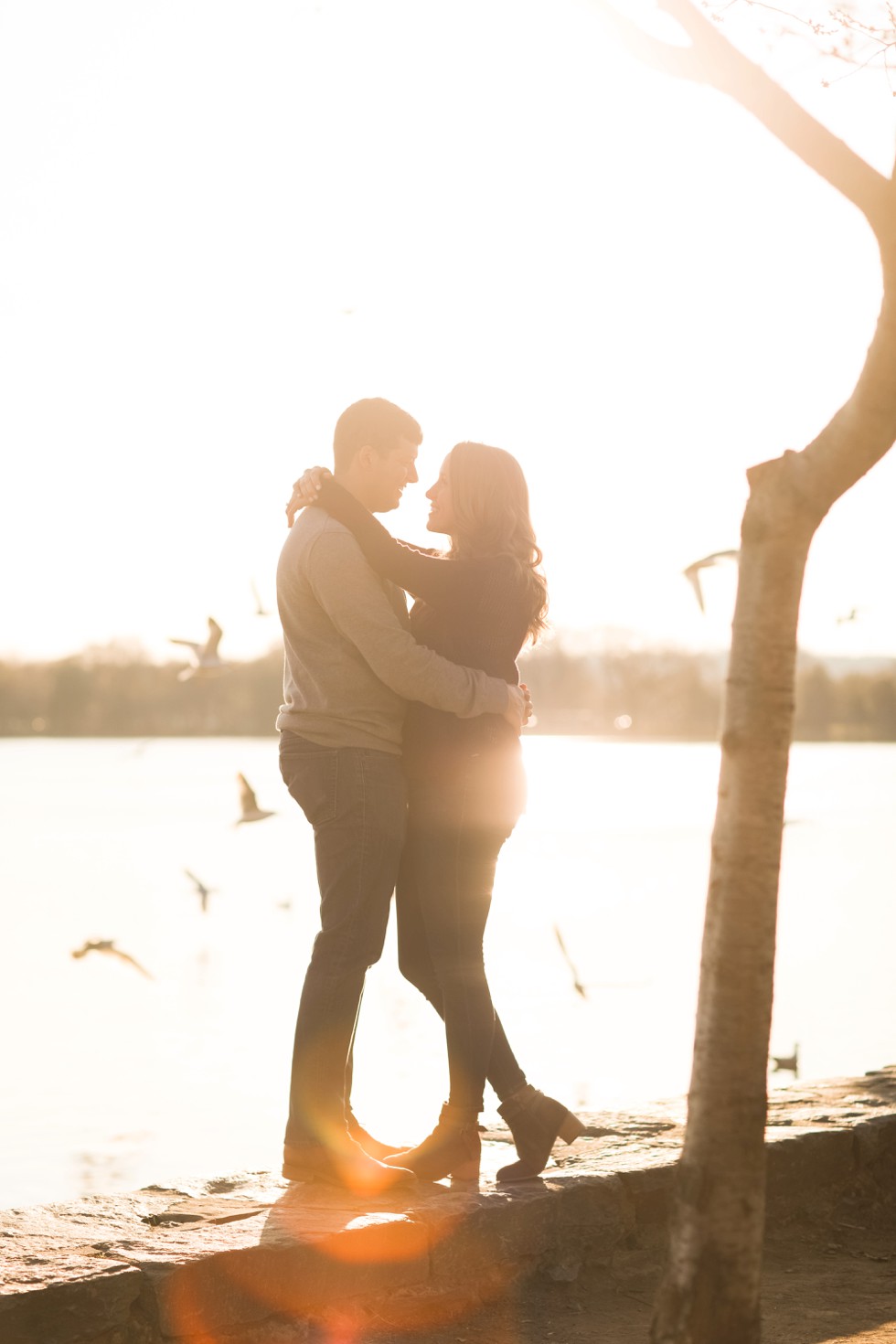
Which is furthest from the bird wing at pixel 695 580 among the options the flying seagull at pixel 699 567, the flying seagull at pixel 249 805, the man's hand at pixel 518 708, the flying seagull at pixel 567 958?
the flying seagull at pixel 249 805

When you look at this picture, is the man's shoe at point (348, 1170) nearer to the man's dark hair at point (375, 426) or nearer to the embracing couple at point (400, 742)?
the embracing couple at point (400, 742)

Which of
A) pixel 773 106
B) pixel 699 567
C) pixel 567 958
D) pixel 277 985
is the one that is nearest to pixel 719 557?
pixel 699 567

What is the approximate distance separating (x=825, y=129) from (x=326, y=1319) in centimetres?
271

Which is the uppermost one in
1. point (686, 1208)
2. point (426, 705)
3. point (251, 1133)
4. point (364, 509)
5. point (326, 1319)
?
point (364, 509)

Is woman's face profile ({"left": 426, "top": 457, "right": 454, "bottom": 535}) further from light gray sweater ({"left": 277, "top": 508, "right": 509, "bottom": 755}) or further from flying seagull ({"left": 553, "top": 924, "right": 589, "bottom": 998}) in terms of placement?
flying seagull ({"left": 553, "top": 924, "right": 589, "bottom": 998})

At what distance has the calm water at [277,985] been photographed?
34.2 ft

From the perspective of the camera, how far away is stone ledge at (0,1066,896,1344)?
117 inches

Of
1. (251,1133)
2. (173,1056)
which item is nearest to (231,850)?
(173,1056)

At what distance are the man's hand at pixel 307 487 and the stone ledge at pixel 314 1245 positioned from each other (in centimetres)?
173

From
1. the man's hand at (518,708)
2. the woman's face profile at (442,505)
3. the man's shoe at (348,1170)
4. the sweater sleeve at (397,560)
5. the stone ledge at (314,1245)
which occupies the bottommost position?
the stone ledge at (314,1245)

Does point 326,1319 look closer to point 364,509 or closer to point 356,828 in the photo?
point 356,828

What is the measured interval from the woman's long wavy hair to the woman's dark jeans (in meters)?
0.54

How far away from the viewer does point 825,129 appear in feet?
9.23

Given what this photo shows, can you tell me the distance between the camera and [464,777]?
11.9ft
